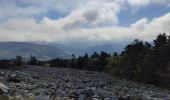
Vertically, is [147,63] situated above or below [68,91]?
above

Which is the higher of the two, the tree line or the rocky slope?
the tree line

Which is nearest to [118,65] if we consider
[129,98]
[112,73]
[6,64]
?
[112,73]

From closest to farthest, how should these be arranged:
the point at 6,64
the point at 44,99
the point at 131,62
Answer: the point at 44,99 < the point at 131,62 < the point at 6,64

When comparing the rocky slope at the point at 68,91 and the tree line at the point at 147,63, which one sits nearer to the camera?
the rocky slope at the point at 68,91

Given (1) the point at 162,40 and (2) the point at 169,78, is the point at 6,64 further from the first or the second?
(2) the point at 169,78

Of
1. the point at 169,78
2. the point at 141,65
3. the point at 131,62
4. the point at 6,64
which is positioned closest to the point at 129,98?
the point at 169,78

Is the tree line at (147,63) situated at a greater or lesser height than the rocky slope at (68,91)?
greater

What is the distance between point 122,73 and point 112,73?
18215 mm

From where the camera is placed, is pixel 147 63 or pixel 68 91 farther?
pixel 147 63

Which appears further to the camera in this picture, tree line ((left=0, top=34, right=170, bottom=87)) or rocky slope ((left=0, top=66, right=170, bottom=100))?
tree line ((left=0, top=34, right=170, bottom=87))

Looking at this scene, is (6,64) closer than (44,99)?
No

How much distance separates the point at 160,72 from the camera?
93.2 m

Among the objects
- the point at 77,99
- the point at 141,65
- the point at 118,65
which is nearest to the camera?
the point at 77,99

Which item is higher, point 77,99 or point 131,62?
point 131,62
